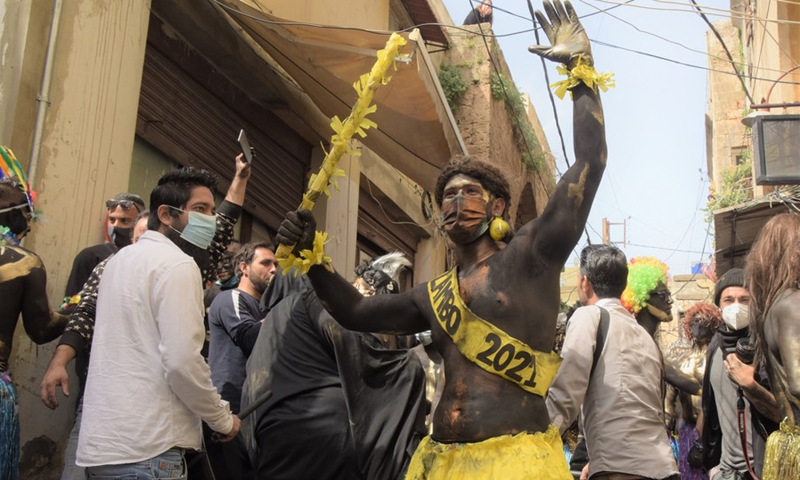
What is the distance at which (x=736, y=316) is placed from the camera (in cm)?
505

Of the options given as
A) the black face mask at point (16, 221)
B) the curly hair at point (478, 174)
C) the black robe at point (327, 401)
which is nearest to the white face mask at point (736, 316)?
the black robe at point (327, 401)

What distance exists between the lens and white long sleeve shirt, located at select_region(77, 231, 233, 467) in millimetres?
3236

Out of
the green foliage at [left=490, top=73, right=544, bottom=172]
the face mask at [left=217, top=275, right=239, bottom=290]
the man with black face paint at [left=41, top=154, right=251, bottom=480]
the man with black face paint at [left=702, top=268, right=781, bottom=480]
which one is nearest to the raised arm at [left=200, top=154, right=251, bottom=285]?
the man with black face paint at [left=41, top=154, right=251, bottom=480]

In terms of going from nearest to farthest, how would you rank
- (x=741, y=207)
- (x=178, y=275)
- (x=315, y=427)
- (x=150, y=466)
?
(x=150, y=466) → (x=178, y=275) → (x=315, y=427) → (x=741, y=207)

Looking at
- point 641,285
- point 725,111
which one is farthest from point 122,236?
point 725,111

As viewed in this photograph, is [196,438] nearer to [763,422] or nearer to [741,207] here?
[763,422]

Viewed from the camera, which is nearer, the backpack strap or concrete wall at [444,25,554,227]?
the backpack strap

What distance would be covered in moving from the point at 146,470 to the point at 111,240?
108 inches

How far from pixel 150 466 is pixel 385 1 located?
32.7ft

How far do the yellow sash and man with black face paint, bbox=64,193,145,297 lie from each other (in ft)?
9.27

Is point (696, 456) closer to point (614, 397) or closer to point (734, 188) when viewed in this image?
point (614, 397)

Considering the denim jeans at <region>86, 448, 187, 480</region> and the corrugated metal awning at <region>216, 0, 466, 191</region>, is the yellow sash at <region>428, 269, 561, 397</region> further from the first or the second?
the corrugated metal awning at <region>216, 0, 466, 191</region>

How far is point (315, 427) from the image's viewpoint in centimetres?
470

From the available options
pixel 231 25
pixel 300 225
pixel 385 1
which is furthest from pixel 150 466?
pixel 385 1
